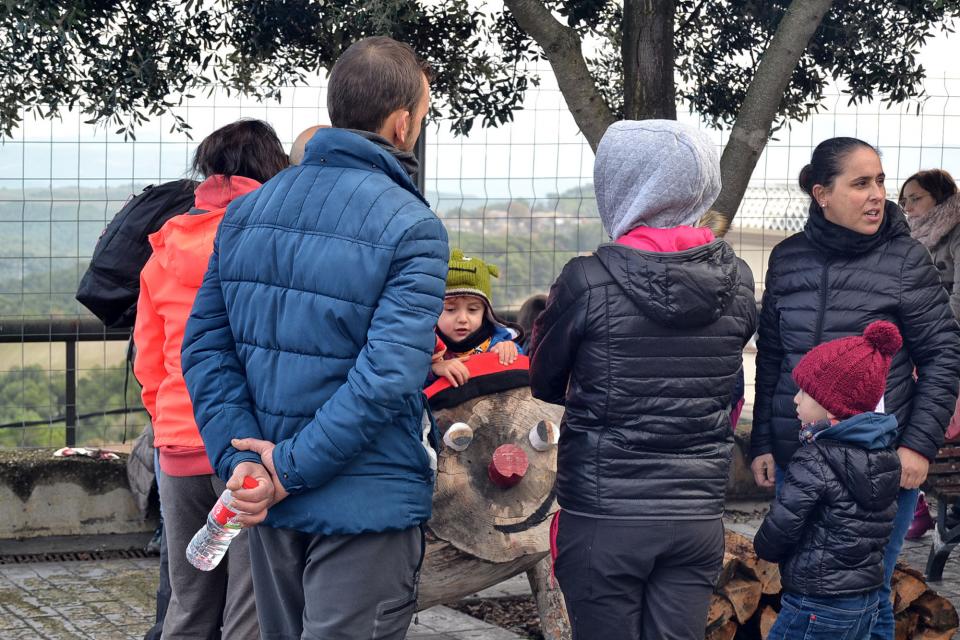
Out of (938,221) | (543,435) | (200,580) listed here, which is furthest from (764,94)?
(200,580)

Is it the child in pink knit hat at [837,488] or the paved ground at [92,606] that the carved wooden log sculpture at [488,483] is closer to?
the child in pink knit hat at [837,488]

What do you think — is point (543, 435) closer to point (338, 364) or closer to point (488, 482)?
point (488, 482)

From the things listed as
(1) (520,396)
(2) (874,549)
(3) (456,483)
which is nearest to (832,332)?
(2) (874,549)

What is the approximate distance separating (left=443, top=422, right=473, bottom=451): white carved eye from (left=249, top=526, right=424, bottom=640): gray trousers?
3.61 feet

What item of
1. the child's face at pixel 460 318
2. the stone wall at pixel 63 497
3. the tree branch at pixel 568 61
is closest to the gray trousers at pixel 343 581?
the child's face at pixel 460 318

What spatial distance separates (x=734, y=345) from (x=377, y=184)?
1.02 meters

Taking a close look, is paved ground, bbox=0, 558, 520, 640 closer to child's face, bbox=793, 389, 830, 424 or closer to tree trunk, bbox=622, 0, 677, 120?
child's face, bbox=793, 389, 830, 424

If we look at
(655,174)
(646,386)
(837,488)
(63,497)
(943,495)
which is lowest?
(63,497)

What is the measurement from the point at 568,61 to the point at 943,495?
2.62 metres

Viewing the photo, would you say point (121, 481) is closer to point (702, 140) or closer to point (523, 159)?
point (523, 159)

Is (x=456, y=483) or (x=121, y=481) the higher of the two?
(x=456, y=483)

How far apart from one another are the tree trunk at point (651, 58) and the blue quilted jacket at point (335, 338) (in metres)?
2.61

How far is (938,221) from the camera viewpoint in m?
7.11

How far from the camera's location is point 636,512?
3135 millimetres
